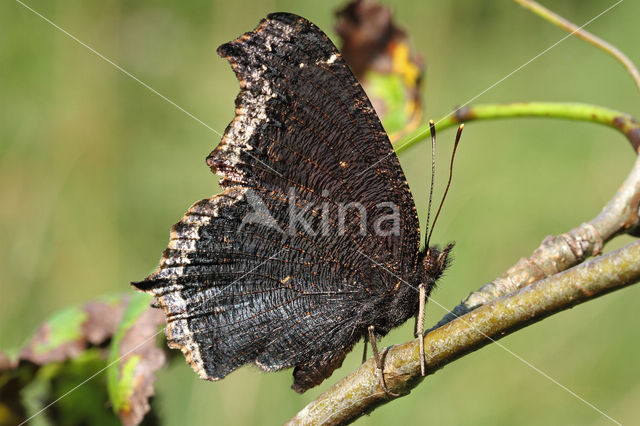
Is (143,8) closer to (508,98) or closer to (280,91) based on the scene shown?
(508,98)

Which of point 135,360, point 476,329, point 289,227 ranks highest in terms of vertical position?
point 289,227

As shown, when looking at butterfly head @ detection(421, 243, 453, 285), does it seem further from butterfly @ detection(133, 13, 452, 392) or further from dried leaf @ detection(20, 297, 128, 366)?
dried leaf @ detection(20, 297, 128, 366)

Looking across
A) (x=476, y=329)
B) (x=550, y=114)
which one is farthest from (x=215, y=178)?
(x=476, y=329)

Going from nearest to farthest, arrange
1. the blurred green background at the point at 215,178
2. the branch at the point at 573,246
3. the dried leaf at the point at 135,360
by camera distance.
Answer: the branch at the point at 573,246 → the dried leaf at the point at 135,360 → the blurred green background at the point at 215,178

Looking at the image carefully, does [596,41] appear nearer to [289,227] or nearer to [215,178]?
[289,227]

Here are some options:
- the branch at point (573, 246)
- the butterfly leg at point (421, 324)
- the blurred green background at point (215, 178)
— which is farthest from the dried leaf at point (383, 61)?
the blurred green background at point (215, 178)

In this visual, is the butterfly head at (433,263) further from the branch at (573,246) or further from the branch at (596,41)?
the branch at (596,41)

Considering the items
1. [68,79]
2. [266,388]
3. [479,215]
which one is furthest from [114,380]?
[68,79]
